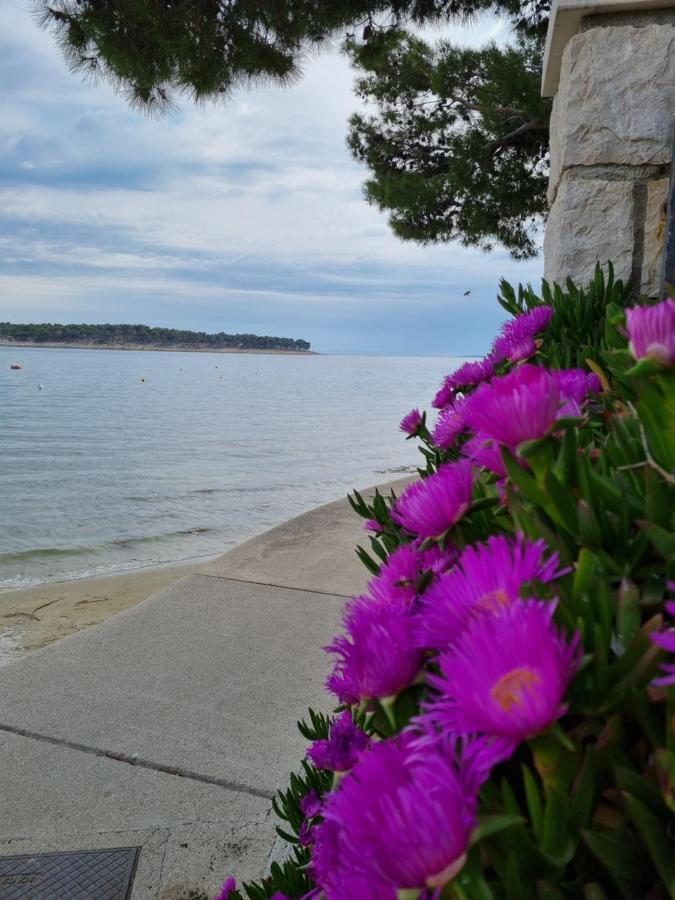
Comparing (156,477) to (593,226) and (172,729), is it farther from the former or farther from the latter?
(593,226)

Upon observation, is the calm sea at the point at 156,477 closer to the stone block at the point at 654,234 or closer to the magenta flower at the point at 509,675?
the stone block at the point at 654,234

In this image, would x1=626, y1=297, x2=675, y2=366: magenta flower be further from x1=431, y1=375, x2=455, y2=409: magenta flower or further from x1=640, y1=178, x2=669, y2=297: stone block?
x1=640, y1=178, x2=669, y2=297: stone block

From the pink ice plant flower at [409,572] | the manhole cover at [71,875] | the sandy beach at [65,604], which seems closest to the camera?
the pink ice plant flower at [409,572]

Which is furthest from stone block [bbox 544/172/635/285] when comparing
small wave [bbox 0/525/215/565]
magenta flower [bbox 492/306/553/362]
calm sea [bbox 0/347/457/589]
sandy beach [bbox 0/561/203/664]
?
small wave [bbox 0/525/215/565]

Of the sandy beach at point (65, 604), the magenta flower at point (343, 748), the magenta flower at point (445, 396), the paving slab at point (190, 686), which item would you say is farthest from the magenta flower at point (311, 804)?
the sandy beach at point (65, 604)

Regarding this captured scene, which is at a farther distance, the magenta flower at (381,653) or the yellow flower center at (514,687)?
the magenta flower at (381,653)

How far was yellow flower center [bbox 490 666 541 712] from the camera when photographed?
40 cm

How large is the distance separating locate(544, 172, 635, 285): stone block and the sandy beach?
399 cm

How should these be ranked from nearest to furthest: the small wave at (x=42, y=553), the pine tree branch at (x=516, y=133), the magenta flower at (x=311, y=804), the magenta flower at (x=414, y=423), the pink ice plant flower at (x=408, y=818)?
the pink ice plant flower at (x=408, y=818)
the magenta flower at (x=311, y=804)
the magenta flower at (x=414, y=423)
the small wave at (x=42, y=553)
the pine tree branch at (x=516, y=133)

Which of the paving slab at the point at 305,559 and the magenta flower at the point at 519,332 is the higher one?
the magenta flower at the point at 519,332

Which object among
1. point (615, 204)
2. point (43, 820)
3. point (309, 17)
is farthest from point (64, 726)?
point (309, 17)

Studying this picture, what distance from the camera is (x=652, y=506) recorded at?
1.92 ft

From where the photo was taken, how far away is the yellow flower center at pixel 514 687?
396mm

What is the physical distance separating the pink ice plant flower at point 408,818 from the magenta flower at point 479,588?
0.27 ft
